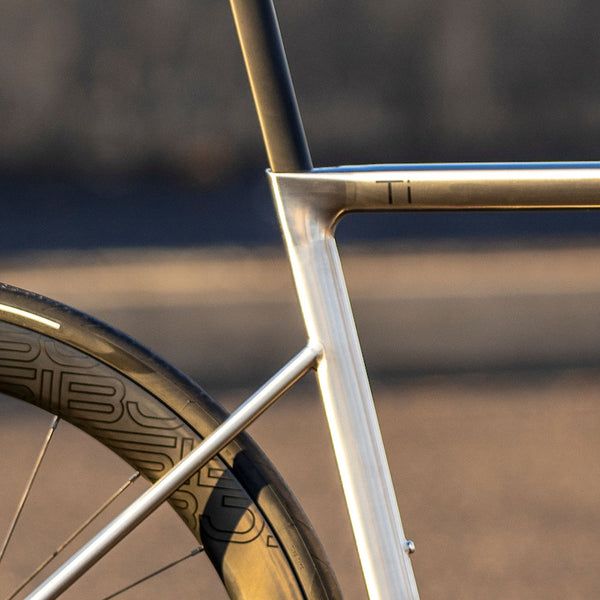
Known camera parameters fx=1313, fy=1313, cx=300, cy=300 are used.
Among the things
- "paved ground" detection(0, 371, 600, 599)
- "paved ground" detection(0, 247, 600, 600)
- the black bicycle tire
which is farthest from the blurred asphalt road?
the black bicycle tire

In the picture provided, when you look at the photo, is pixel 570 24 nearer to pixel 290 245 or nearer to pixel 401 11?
pixel 401 11

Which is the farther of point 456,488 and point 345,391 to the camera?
point 456,488

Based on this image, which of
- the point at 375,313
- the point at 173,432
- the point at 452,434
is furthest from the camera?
the point at 375,313

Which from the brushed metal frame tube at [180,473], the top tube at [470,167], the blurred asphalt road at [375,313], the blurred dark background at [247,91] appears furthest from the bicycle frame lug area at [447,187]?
the blurred dark background at [247,91]

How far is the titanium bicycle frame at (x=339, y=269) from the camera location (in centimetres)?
101

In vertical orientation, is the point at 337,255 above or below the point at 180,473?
above

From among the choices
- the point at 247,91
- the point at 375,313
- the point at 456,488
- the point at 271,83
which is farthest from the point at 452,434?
the point at 247,91

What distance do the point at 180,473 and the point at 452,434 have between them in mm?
2705

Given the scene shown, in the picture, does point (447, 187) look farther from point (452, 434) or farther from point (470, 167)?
point (452, 434)

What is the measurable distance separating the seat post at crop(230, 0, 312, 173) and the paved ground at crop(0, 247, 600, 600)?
1878 millimetres

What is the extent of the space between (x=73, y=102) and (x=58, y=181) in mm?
409

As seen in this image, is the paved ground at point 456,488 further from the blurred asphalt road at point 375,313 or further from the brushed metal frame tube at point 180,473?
the brushed metal frame tube at point 180,473

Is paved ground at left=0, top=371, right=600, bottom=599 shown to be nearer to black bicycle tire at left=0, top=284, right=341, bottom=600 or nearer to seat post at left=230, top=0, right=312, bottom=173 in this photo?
black bicycle tire at left=0, top=284, right=341, bottom=600

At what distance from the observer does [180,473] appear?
3.40 feet
